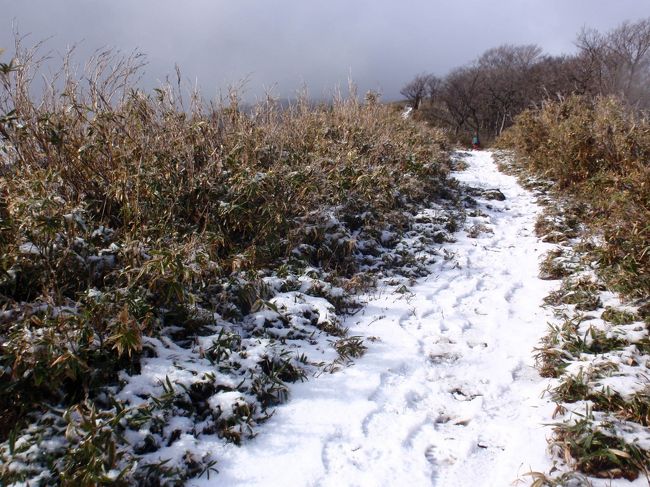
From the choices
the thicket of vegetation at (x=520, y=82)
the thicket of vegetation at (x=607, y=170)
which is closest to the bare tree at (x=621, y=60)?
the thicket of vegetation at (x=520, y=82)

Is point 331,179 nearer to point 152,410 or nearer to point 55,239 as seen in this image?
point 55,239

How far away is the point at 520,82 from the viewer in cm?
3238

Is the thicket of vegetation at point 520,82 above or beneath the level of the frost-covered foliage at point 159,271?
above

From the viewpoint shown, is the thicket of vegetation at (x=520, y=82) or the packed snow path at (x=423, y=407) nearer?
the packed snow path at (x=423, y=407)

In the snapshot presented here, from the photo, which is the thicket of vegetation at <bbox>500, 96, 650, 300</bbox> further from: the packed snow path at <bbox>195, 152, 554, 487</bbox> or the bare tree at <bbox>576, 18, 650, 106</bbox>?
the bare tree at <bbox>576, 18, 650, 106</bbox>

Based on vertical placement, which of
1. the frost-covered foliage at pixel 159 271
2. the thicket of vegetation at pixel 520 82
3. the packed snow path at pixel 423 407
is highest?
the thicket of vegetation at pixel 520 82

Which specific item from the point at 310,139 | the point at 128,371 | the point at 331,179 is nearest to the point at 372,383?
the point at 128,371

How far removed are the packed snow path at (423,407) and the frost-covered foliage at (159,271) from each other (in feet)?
0.65

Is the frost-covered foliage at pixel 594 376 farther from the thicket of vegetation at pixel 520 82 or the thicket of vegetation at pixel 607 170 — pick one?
the thicket of vegetation at pixel 520 82

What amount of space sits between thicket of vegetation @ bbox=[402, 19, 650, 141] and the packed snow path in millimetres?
18563

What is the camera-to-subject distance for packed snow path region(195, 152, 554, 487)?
6.35 ft

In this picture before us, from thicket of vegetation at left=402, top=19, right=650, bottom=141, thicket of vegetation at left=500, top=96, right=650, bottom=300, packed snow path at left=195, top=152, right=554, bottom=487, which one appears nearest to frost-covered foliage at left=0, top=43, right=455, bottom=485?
packed snow path at left=195, top=152, right=554, bottom=487

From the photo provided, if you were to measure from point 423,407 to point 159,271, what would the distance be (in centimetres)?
180

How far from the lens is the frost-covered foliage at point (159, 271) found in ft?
6.31
